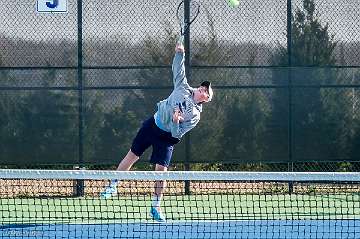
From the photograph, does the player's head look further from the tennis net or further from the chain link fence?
the chain link fence

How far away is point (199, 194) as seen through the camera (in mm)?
10219

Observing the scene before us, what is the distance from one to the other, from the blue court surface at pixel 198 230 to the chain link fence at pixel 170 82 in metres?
2.79

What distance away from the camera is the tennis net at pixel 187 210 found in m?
6.00

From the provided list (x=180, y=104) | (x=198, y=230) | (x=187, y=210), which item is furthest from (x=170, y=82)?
(x=198, y=230)

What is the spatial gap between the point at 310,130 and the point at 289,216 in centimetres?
249

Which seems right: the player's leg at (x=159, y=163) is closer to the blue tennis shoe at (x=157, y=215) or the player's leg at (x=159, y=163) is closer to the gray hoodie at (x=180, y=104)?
the blue tennis shoe at (x=157, y=215)

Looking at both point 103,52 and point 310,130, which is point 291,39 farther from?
point 103,52

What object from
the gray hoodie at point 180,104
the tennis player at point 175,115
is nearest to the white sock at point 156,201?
the tennis player at point 175,115

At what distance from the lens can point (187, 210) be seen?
9250mm

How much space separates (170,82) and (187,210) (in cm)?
198

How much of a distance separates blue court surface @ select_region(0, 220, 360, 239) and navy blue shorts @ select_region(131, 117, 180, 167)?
66 cm

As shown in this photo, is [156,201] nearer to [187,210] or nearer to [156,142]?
[156,142]

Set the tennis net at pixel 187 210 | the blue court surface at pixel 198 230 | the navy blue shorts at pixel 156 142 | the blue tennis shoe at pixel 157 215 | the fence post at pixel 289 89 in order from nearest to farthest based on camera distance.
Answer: the tennis net at pixel 187 210 → the blue court surface at pixel 198 230 → the blue tennis shoe at pixel 157 215 → the navy blue shorts at pixel 156 142 → the fence post at pixel 289 89

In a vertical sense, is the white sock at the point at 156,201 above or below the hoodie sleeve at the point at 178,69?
below
